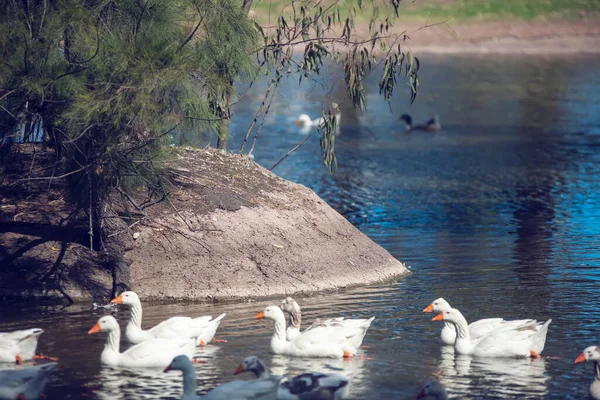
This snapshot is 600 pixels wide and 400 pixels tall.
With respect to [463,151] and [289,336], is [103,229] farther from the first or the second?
[463,151]

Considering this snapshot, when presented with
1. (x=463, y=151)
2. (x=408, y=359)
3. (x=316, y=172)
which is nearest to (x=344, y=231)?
(x=408, y=359)

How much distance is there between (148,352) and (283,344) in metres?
2.03

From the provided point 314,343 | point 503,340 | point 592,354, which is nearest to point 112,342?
point 314,343

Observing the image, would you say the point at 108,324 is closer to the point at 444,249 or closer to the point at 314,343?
the point at 314,343

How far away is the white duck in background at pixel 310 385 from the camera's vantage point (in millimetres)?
13266

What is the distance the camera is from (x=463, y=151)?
1636 inches

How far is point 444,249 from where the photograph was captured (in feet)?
79.9

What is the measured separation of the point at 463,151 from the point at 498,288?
21777mm

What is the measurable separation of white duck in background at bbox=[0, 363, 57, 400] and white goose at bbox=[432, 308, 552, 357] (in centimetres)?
605

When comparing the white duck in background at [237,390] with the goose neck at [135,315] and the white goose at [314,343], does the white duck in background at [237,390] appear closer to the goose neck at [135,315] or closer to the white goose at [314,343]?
the white goose at [314,343]

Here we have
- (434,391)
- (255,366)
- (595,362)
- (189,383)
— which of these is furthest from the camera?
(595,362)

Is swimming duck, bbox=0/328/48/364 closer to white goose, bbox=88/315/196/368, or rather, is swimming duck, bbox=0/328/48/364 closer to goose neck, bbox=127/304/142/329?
white goose, bbox=88/315/196/368

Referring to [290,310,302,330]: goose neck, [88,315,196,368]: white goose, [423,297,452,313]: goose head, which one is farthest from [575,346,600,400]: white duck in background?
[88,315,196,368]: white goose

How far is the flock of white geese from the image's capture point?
1342cm
